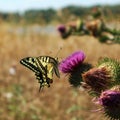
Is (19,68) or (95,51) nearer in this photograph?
(19,68)

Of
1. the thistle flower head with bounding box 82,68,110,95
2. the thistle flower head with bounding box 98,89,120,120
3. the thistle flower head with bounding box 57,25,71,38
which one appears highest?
the thistle flower head with bounding box 57,25,71,38

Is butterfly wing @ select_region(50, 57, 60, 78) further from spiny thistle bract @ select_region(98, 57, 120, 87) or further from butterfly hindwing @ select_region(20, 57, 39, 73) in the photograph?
spiny thistle bract @ select_region(98, 57, 120, 87)

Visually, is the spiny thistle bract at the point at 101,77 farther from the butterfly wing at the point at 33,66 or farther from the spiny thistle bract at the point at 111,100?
the butterfly wing at the point at 33,66

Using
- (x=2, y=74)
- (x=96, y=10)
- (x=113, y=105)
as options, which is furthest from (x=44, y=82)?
(x=2, y=74)

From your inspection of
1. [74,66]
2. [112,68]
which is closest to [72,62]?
[74,66]

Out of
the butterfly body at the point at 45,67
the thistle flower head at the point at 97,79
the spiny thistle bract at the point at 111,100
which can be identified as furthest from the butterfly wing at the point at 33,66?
the spiny thistle bract at the point at 111,100

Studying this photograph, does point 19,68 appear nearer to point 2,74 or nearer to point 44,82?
point 2,74

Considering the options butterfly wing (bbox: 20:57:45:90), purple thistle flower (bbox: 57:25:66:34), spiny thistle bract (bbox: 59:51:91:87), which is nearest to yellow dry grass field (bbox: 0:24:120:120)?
spiny thistle bract (bbox: 59:51:91:87)
